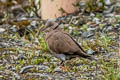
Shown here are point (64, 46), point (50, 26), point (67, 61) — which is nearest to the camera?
point (64, 46)

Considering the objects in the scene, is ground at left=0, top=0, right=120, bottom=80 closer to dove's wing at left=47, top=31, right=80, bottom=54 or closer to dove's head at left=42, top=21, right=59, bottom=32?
dove's wing at left=47, top=31, right=80, bottom=54

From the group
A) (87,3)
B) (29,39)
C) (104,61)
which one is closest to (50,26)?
(104,61)

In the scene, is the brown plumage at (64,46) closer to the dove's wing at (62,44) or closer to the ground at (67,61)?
the dove's wing at (62,44)

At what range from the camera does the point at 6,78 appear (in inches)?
238

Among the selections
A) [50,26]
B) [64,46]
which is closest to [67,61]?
[64,46]


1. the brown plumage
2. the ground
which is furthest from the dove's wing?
the ground

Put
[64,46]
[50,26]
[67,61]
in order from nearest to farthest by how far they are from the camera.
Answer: [64,46], [67,61], [50,26]

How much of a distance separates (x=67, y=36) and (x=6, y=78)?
1054 millimetres

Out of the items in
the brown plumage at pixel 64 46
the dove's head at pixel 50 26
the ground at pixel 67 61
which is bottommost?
the ground at pixel 67 61

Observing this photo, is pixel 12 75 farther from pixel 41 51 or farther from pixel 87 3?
pixel 87 3

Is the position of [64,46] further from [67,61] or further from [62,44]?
[67,61]

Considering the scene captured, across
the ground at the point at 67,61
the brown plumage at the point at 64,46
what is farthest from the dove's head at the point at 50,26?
the ground at the point at 67,61

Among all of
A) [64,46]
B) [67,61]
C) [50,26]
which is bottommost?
[67,61]

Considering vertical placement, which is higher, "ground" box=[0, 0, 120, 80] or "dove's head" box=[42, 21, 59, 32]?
"dove's head" box=[42, 21, 59, 32]
